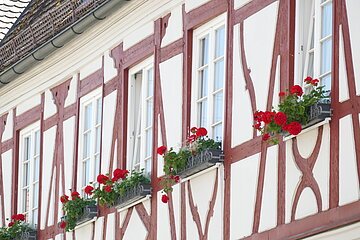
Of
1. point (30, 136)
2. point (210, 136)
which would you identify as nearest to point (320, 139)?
point (210, 136)

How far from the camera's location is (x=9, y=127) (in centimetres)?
2562

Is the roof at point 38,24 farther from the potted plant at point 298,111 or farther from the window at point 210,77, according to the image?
the potted plant at point 298,111

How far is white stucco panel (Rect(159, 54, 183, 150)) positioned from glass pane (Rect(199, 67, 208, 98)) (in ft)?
1.38

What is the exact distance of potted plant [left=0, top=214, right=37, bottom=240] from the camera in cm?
2409

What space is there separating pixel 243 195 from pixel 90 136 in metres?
5.33

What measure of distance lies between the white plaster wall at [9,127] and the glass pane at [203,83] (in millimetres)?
6716

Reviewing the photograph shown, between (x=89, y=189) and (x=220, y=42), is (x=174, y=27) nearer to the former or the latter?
(x=220, y=42)

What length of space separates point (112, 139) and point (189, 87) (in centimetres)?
252

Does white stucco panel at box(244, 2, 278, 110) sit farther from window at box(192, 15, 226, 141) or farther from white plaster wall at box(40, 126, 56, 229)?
white plaster wall at box(40, 126, 56, 229)

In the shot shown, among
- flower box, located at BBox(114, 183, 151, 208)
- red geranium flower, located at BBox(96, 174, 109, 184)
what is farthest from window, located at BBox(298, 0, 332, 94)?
red geranium flower, located at BBox(96, 174, 109, 184)

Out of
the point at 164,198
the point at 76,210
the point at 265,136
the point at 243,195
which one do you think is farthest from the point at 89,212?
the point at 265,136

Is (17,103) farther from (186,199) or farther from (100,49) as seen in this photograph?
(186,199)

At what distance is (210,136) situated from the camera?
61.4 ft

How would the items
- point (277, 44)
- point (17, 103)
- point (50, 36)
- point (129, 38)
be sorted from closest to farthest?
point (277, 44)
point (129, 38)
point (50, 36)
point (17, 103)
